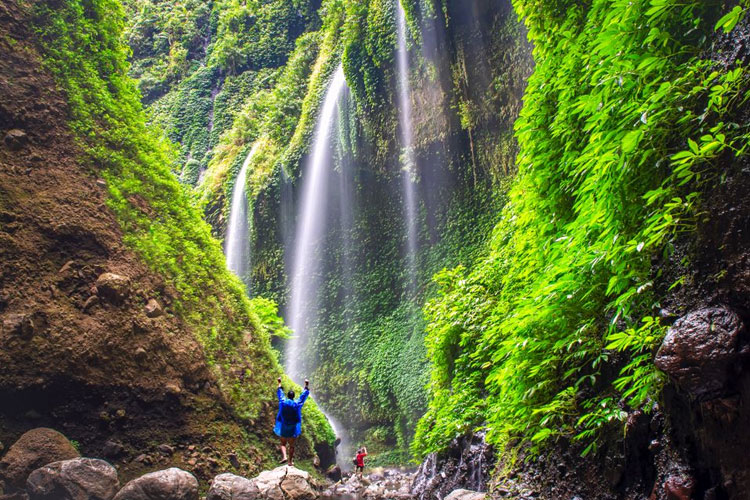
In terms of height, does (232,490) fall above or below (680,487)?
below

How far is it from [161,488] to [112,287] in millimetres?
2955

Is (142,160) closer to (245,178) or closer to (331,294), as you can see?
(331,294)

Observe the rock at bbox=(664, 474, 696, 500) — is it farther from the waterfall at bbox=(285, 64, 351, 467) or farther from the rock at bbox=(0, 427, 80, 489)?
the waterfall at bbox=(285, 64, 351, 467)

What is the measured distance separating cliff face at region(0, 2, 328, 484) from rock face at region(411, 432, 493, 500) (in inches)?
104

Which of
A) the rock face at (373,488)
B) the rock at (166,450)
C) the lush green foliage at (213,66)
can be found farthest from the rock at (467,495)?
the lush green foliage at (213,66)

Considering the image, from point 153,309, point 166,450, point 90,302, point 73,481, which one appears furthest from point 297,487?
point 90,302

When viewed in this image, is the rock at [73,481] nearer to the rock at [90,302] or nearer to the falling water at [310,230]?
the rock at [90,302]

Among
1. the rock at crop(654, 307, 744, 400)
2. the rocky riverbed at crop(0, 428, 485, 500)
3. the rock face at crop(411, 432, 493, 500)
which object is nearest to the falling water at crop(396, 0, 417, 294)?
the rock face at crop(411, 432, 493, 500)

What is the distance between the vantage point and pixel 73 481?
196 inches

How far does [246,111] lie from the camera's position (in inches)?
974

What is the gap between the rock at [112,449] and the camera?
5.93 m

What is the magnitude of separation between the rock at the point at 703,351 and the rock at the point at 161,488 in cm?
505

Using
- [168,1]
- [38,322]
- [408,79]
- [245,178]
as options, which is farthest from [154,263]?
[168,1]

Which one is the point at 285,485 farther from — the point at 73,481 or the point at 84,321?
the point at 84,321
